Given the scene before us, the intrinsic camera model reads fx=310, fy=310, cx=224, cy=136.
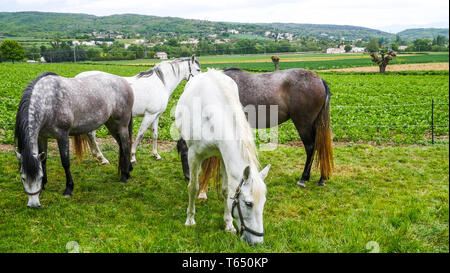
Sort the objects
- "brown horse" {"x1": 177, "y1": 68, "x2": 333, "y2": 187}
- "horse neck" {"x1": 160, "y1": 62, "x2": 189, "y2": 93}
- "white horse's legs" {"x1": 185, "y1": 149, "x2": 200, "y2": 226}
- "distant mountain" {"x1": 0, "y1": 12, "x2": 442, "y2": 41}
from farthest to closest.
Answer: "distant mountain" {"x1": 0, "y1": 12, "x2": 442, "y2": 41} < "horse neck" {"x1": 160, "y1": 62, "x2": 189, "y2": 93} < "brown horse" {"x1": 177, "y1": 68, "x2": 333, "y2": 187} < "white horse's legs" {"x1": 185, "y1": 149, "x2": 200, "y2": 226}

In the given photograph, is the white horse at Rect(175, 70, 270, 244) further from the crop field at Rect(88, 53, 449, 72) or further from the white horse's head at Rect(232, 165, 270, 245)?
the crop field at Rect(88, 53, 449, 72)

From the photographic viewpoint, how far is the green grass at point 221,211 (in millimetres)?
3725

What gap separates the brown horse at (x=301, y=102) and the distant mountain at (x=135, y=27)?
321 ft

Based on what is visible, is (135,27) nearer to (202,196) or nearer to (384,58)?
(384,58)

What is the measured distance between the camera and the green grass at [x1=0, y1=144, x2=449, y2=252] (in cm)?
372

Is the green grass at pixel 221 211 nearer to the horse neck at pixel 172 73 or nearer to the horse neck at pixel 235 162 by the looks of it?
the horse neck at pixel 235 162

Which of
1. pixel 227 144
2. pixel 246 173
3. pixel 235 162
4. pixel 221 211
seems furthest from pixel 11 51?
pixel 246 173

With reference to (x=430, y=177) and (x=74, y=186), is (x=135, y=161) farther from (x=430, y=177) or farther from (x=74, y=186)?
(x=430, y=177)

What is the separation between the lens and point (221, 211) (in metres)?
4.89

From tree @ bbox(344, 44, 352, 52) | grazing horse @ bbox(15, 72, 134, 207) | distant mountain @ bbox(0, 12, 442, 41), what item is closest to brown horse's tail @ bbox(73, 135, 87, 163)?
grazing horse @ bbox(15, 72, 134, 207)

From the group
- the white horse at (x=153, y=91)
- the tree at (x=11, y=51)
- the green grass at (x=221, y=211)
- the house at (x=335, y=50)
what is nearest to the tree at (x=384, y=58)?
the green grass at (x=221, y=211)

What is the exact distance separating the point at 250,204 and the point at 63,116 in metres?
3.49

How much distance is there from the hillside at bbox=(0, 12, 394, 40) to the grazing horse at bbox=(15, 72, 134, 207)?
102431 mm
